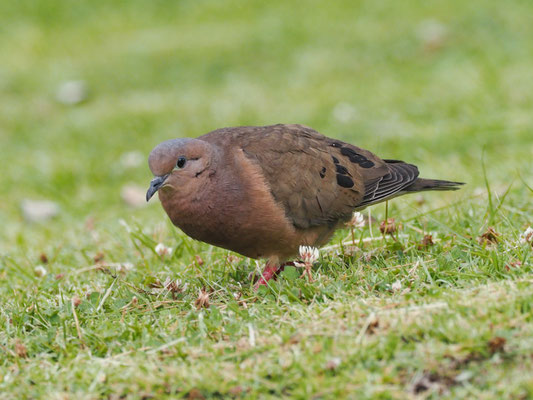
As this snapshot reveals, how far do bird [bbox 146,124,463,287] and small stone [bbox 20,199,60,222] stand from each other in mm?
3650

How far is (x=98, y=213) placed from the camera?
25.3 feet

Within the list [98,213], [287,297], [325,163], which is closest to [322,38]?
[98,213]

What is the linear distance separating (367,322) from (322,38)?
34.1 feet

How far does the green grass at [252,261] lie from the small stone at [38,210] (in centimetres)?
18

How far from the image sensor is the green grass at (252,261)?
303 cm

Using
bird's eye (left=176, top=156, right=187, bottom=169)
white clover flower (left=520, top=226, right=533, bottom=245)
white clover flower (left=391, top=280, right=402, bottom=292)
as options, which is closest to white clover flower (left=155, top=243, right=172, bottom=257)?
bird's eye (left=176, top=156, right=187, bottom=169)

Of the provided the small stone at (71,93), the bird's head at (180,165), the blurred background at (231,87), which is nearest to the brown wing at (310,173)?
the bird's head at (180,165)

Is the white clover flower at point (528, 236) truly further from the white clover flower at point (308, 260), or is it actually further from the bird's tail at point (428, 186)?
the white clover flower at point (308, 260)

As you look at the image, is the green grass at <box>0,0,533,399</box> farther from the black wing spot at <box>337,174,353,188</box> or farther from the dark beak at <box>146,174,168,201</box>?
the dark beak at <box>146,174,168,201</box>

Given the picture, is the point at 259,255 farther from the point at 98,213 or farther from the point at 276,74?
the point at 276,74

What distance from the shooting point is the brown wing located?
4.50 meters

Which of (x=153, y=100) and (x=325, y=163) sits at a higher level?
(x=153, y=100)

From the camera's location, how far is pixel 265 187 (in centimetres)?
436

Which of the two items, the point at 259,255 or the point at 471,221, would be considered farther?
the point at 471,221
